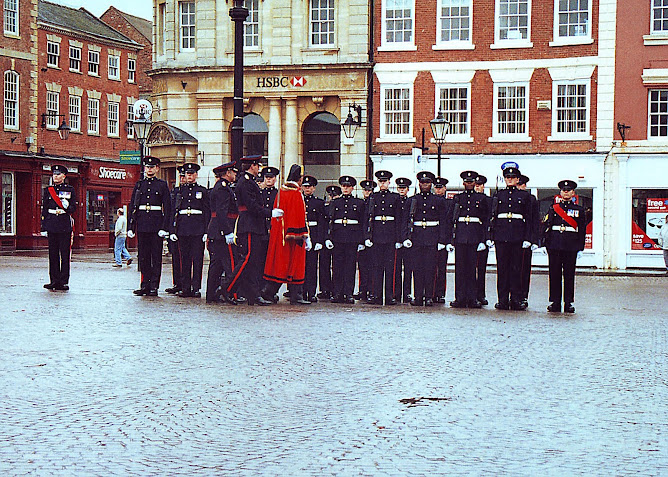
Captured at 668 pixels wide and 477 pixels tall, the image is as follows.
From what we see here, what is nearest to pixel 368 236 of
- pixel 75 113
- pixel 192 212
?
pixel 192 212

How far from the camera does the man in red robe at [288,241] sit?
56.2ft

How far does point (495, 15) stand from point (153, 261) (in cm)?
2427

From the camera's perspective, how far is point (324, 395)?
8.71 m

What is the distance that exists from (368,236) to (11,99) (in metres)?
36.9

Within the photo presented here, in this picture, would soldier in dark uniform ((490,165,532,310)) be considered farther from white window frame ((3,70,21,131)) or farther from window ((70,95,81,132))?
window ((70,95,81,132))

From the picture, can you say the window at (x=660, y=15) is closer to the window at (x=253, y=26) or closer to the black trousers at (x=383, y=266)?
the window at (x=253, y=26)

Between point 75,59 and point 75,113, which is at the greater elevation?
point 75,59

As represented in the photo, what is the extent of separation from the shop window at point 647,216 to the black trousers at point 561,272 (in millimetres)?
21102

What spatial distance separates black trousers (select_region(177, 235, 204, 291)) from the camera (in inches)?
716

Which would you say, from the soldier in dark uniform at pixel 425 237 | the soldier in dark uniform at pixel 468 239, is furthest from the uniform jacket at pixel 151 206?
the soldier in dark uniform at pixel 468 239

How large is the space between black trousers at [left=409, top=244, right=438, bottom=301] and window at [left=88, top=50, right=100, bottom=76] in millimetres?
44322

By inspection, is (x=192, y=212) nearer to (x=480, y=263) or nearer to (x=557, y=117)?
(x=480, y=263)

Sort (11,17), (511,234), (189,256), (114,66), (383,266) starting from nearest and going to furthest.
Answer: (511,234) → (189,256) → (383,266) → (11,17) → (114,66)

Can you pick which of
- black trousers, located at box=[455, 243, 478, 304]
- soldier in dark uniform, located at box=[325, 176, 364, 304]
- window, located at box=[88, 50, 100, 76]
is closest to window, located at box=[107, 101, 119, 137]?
window, located at box=[88, 50, 100, 76]
